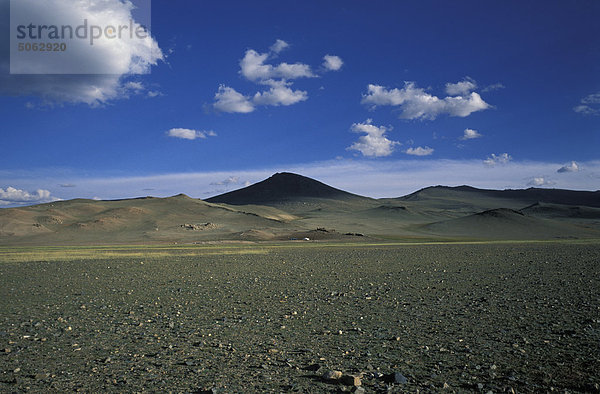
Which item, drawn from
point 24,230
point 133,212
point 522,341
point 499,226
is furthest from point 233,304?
point 499,226

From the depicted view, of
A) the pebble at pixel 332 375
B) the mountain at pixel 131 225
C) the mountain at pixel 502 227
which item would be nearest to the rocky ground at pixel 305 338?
the pebble at pixel 332 375

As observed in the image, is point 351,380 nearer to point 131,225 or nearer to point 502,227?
point 131,225

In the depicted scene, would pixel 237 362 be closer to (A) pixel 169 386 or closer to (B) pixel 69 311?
(A) pixel 169 386

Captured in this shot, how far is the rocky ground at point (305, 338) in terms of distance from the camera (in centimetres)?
647

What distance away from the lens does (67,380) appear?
6.58 meters

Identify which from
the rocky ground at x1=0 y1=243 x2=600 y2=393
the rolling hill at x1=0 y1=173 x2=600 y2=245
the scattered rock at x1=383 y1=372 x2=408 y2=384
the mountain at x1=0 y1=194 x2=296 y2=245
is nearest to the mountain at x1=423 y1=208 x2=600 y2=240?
the rolling hill at x1=0 y1=173 x2=600 y2=245

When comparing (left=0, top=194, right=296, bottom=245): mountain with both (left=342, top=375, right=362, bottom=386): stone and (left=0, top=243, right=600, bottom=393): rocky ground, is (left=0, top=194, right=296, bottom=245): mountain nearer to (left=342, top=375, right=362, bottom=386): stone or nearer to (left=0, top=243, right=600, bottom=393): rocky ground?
(left=0, top=243, right=600, bottom=393): rocky ground

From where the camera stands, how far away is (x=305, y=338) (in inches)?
351

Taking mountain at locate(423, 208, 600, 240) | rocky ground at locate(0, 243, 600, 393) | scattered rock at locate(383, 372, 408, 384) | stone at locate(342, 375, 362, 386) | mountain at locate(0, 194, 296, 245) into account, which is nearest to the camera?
stone at locate(342, 375, 362, 386)

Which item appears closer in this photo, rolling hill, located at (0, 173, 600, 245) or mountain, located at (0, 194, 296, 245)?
mountain, located at (0, 194, 296, 245)

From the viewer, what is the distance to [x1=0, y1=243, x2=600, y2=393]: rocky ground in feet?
21.2

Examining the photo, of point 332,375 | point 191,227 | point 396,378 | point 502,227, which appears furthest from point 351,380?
point 502,227

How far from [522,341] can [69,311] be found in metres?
11.7

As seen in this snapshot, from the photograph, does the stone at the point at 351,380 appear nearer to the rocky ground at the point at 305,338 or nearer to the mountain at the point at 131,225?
the rocky ground at the point at 305,338
